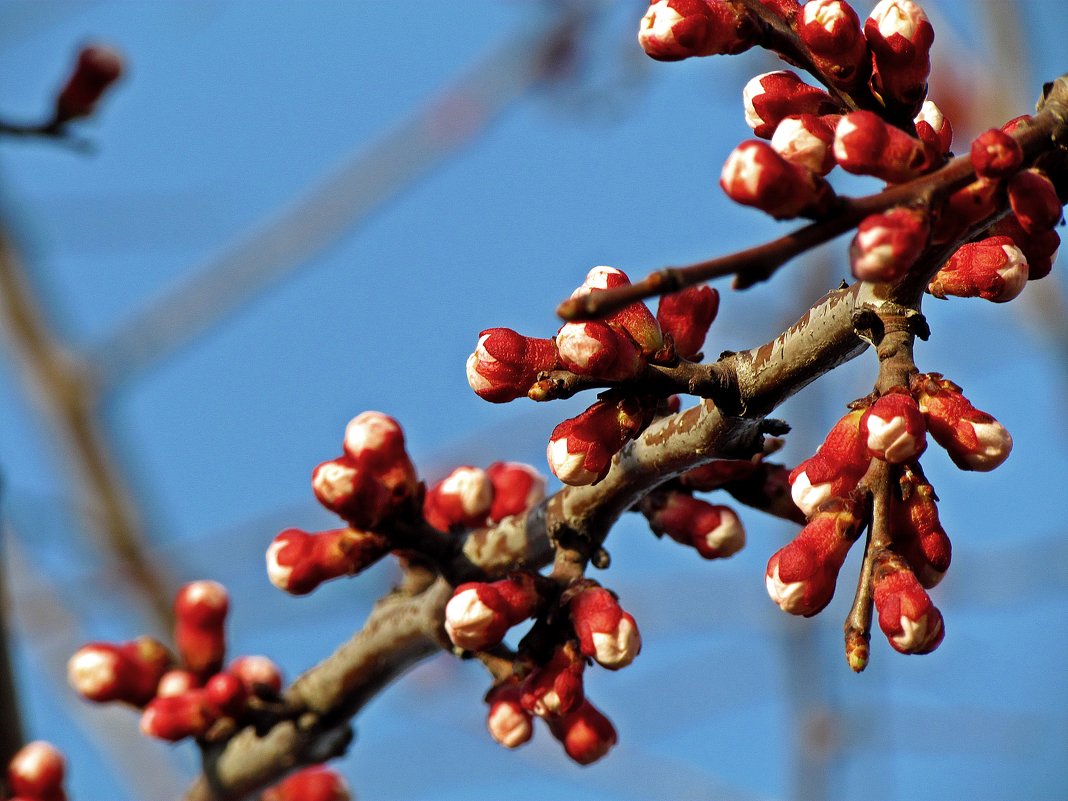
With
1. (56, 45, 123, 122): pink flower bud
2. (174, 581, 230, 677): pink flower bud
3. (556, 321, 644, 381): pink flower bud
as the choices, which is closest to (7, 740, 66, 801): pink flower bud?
(174, 581, 230, 677): pink flower bud

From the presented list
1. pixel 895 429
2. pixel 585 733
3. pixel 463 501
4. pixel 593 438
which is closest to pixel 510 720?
pixel 585 733

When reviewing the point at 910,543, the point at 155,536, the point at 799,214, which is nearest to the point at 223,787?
the point at 910,543

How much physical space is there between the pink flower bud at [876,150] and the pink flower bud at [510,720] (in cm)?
109

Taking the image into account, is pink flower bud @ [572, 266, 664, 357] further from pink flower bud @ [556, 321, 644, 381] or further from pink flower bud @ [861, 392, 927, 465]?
pink flower bud @ [861, 392, 927, 465]

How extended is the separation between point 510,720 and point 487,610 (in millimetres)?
252

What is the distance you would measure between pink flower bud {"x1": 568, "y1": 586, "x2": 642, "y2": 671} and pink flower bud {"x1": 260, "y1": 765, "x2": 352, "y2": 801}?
4.02ft

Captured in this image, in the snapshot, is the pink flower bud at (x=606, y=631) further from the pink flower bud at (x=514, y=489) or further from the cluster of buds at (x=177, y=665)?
the cluster of buds at (x=177, y=665)

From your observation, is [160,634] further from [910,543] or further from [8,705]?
[910,543]

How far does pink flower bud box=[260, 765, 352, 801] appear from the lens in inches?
122

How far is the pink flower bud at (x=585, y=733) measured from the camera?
2291mm

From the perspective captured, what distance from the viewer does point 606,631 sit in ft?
6.79

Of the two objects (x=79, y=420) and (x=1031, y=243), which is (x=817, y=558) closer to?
(x=1031, y=243)

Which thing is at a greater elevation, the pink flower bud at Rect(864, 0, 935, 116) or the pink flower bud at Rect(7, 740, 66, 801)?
the pink flower bud at Rect(864, 0, 935, 116)

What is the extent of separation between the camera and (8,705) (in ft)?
10.1
